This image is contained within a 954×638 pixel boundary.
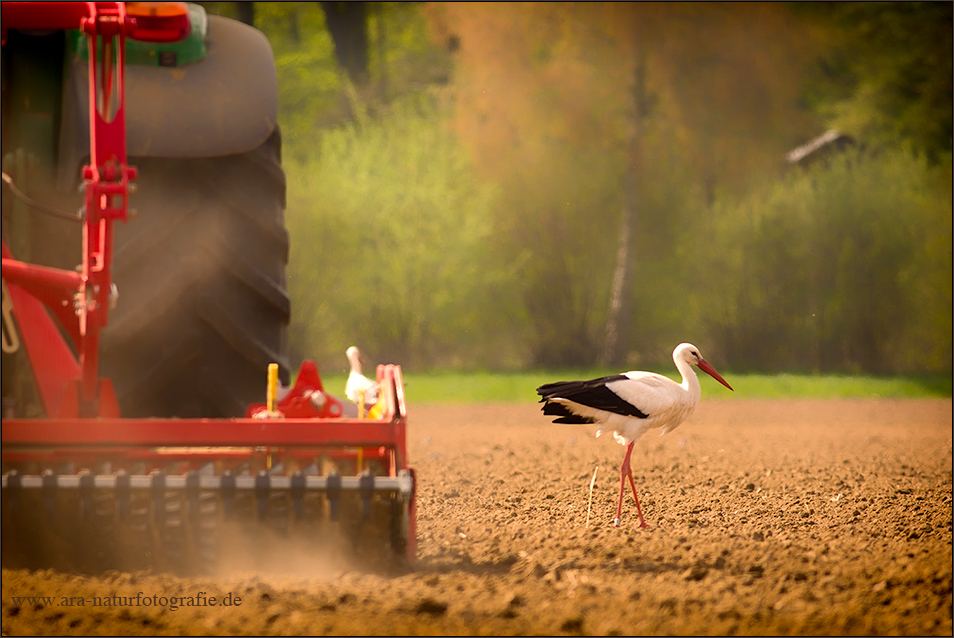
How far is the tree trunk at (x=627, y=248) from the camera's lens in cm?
2147

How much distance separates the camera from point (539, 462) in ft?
27.5

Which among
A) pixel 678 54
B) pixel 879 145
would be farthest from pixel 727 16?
pixel 879 145

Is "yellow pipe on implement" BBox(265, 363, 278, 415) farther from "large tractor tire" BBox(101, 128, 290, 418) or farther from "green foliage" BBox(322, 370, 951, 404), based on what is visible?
"green foliage" BBox(322, 370, 951, 404)

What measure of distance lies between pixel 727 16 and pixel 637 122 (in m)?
2.56

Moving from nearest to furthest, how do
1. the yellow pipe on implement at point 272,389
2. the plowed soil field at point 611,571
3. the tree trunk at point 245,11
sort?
1. the plowed soil field at point 611,571
2. the yellow pipe on implement at point 272,389
3. the tree trunk at point 245,11

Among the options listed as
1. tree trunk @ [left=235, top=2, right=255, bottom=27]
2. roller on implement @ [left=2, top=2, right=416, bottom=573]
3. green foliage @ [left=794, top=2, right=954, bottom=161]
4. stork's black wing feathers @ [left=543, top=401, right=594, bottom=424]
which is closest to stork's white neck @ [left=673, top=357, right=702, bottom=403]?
stork's black wing feathers @ [left=543, top=401, right=594, bottom=424]

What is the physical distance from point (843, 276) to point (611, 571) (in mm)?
20256

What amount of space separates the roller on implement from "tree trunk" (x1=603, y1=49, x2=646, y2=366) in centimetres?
1714

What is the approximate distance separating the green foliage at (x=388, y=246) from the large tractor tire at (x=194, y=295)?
18380 millimetres

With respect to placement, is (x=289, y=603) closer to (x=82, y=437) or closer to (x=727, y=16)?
(x=82, y=437)

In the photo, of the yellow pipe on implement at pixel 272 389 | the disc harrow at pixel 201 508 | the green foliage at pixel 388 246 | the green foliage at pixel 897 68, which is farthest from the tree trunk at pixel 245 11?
the disc harrow at pixel 201 508

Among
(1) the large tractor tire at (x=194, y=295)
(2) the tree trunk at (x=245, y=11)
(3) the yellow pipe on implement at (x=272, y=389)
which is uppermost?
(2) the tree trunk at (x=245, y=11)

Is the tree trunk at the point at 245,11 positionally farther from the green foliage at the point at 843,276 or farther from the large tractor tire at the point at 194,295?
the large tractor tire at the point at 194,295

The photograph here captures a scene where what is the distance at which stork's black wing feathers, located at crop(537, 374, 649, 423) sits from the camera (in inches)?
225
